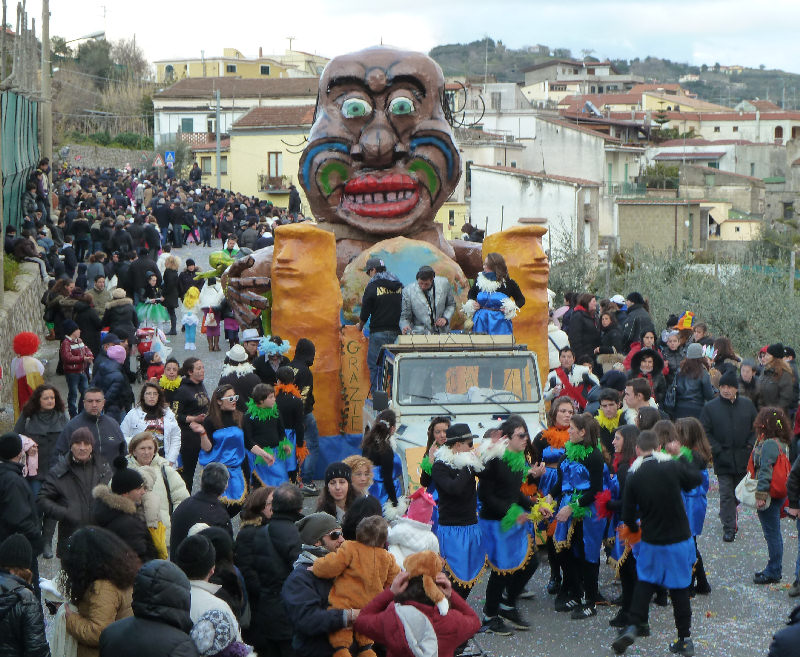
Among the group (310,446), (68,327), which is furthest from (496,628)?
(68,327)

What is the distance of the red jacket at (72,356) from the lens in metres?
15.0

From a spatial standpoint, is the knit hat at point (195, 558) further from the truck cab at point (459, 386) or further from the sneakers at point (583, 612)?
the truck cab at point (459, 386)

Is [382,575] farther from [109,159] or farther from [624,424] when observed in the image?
[109,159]

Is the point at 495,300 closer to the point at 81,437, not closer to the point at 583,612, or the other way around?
the point at 583,612

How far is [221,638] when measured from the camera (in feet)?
20.0

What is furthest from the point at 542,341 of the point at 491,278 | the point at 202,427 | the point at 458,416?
the point at 202,427

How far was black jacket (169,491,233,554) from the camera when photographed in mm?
8039

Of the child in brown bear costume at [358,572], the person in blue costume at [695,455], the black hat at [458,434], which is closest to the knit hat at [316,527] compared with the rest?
the child in brown bear costume at [358,572]

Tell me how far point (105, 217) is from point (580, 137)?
32.9m

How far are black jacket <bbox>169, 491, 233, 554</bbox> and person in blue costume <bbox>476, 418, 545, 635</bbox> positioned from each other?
6.84 feet

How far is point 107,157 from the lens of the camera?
70.6 meters

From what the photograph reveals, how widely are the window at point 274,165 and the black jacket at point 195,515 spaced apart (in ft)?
179

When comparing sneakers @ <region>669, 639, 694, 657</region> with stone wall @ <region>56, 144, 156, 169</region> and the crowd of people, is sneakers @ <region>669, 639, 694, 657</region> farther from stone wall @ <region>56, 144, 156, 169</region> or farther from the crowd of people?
stone wall @ <region>56, 144, 156, 169</region>

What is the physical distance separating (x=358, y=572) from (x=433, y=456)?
2.50 meters
